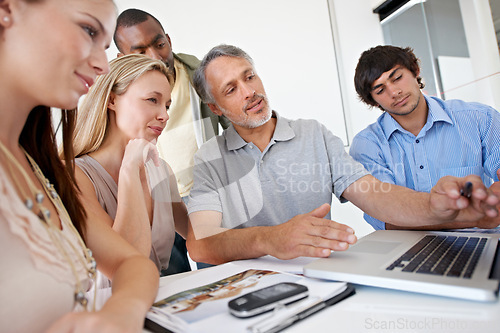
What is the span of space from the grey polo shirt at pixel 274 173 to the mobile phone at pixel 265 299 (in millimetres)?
752

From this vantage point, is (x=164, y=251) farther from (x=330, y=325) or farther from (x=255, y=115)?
(x=330, y=325)

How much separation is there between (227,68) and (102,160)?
642mm

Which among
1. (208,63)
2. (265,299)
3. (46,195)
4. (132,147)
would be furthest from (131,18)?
(265,299)

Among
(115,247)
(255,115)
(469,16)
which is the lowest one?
(115,247)

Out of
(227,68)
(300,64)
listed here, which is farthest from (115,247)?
(300,64)

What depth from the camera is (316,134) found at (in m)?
1.31

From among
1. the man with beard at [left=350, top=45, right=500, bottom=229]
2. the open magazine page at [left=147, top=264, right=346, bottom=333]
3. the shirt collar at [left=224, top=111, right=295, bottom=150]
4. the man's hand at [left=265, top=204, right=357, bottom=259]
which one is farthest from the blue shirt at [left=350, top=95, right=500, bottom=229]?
the open magazine page at [left=147, top=264, right=346, bottom=333]

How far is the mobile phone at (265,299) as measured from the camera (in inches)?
17.6

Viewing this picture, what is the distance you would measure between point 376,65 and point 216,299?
1619mm

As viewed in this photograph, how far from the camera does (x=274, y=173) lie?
131 centimetres

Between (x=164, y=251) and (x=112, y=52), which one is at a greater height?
(x=112, y=52)

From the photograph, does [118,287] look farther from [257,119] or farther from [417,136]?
[417,136]

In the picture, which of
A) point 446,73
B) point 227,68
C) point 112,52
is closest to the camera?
point 112,52

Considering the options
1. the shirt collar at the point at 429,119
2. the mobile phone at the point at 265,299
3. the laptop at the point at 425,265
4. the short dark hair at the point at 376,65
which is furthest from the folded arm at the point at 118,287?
the short dark hair at the point at 376,65
